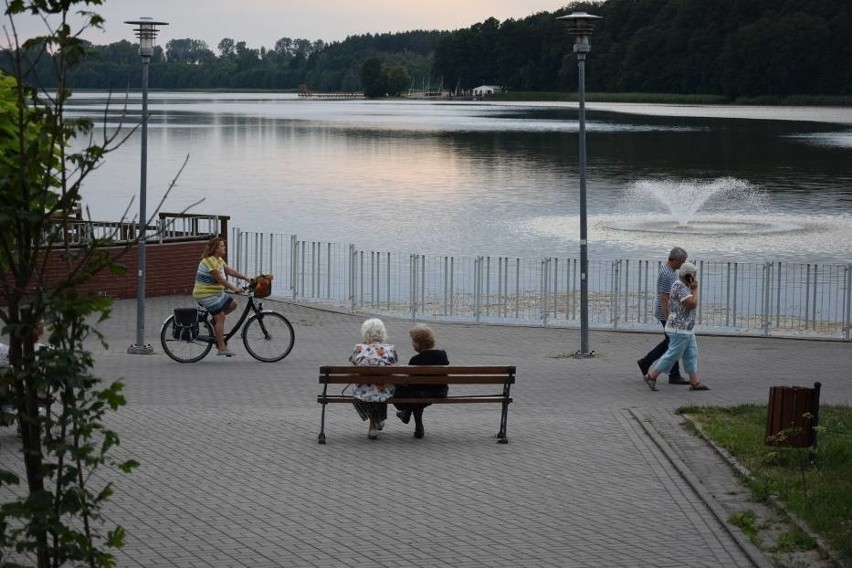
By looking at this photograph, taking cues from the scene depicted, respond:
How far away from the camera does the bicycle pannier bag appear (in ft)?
58.5

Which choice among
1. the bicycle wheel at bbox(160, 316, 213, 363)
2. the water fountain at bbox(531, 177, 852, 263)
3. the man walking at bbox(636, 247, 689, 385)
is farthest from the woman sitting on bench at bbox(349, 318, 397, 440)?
the water fountain at bbox(531, 177, 852, 263)

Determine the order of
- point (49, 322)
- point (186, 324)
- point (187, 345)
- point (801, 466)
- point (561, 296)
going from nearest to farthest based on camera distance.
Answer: point (49, 322)
point (801, 466)
point (186, 324)
point (187, 345)
point (561, 296)

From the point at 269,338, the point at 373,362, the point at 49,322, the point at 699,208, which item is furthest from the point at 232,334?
the point at 699,208

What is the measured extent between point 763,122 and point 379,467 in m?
118

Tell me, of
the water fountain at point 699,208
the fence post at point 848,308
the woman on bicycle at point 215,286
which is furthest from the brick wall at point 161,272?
the water fountain at point 699,208

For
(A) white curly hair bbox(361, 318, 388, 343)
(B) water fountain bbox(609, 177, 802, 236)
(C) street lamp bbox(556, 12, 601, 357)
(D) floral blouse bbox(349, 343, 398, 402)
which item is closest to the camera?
(D) floral blouse bbox(349, 343, 398, 402)

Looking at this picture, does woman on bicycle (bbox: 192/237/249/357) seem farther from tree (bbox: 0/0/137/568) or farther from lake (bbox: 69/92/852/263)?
tree (bbox: 0/0/137/568)

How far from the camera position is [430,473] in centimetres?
1168

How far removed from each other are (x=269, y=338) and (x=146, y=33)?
4.94 m

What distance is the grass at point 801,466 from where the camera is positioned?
9.87 meters

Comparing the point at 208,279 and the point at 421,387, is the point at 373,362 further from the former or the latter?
the point at 208,279

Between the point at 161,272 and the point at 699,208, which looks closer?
the point at 161,272

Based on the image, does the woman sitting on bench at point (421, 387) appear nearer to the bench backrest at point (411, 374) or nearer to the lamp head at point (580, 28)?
the bench backrest at point (411, 374)

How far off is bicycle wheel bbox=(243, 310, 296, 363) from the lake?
9.44m
